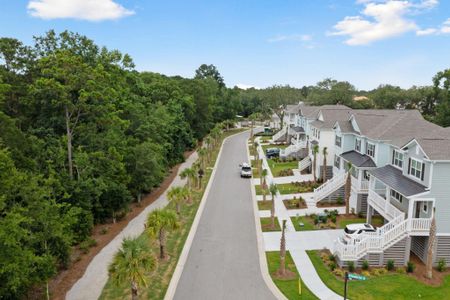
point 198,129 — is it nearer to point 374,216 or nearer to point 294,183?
point 294,183

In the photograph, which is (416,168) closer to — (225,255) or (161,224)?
(225,255)

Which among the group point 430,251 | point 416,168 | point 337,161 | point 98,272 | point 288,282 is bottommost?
point 98,272

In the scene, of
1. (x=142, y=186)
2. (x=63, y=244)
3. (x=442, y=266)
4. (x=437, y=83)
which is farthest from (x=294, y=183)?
(x=437, y=83)

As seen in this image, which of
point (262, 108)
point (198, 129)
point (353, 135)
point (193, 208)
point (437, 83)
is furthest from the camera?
point (262, 108)

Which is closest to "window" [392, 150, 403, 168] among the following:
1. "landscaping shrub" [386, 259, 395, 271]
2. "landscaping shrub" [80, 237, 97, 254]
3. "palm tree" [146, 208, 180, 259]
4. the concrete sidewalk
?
"landscaping shrub" [386, 259, 395, 271]

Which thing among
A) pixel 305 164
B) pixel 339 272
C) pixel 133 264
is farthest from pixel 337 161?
pixel 133 264

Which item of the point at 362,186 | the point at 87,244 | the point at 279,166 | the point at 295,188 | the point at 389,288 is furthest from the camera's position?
the point at 279,166

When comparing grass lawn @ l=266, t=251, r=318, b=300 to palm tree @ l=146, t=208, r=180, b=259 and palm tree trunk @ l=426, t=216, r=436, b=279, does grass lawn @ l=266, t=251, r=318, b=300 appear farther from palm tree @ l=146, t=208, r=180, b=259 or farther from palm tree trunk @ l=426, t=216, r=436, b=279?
palm tree trunk @ l=426, t=216, r=436, b=279
